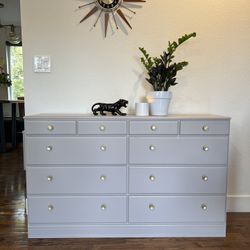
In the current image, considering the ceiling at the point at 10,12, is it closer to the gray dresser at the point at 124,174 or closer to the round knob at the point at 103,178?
the gray dresser at the point at 124,174

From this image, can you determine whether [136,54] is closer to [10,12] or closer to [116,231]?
[116,231]

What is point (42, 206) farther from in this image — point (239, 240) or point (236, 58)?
point (236, 58)

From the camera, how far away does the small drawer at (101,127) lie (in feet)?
5.76

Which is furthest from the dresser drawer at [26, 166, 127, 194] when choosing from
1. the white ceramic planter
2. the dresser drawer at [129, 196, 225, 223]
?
the white ceramic planter

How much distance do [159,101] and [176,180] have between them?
0.61 metres

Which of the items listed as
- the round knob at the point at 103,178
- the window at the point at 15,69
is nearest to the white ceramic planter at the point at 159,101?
the round knob at the point at 103,178

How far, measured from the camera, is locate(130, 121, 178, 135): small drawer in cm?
176

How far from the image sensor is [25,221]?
2117 millimetres

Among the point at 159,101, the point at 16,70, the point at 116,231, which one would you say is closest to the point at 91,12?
the point at 159,101

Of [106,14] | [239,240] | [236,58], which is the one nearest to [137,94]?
[106,14]

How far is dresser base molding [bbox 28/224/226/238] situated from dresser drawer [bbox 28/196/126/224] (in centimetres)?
6

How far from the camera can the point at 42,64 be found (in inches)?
83.5

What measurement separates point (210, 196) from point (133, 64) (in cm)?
126

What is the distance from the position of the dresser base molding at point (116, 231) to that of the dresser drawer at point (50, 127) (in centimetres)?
72
